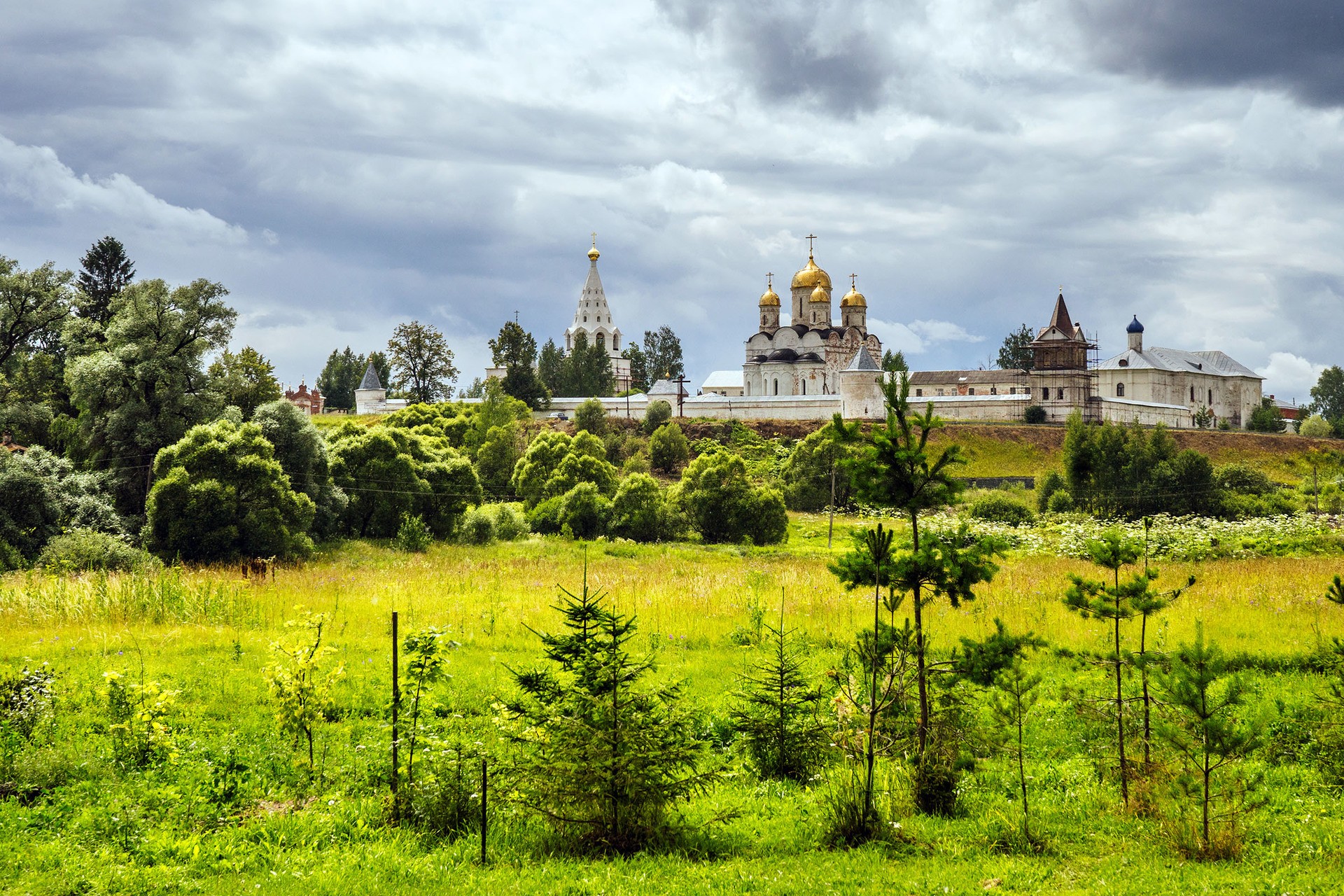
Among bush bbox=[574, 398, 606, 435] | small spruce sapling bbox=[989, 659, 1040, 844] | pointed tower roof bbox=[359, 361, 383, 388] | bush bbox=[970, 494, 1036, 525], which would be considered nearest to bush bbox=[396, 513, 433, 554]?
small spruce sapling bbox=[989, 659, 1040, 844]

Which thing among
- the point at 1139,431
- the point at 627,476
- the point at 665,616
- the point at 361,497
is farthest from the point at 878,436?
the point at 1139,431

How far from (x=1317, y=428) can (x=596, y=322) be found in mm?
56690

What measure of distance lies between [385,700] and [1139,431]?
42717mm

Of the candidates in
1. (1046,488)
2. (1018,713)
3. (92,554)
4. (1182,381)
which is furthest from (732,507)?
(1182,381)

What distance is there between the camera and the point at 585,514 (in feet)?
113

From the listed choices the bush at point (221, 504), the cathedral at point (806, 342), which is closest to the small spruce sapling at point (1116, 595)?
the bush at point (221, 504)

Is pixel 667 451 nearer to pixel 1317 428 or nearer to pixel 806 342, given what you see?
pixel 806 342

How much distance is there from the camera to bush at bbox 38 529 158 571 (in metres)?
21.7

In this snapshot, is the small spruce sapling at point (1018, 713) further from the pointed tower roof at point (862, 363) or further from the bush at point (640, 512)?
the pointed tower roof at point (862, 363)

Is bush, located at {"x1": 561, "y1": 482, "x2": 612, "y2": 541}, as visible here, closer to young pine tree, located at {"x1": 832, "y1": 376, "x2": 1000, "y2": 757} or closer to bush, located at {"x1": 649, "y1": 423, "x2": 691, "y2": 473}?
bush, located at {"x1": 649, "y1": 423, "x2": 691, "y2": 473}

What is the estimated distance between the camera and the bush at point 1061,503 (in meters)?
41.2

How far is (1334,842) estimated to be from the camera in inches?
263

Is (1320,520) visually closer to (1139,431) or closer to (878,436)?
(1139,431)

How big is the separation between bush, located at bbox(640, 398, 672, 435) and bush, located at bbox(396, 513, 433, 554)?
3285 cm
